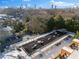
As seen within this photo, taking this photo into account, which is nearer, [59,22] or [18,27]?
[18,27]

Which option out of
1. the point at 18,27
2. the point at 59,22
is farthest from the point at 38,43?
the point at 59,22

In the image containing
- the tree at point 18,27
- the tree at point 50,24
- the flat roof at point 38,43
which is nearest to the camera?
the flat roof at point 38,43

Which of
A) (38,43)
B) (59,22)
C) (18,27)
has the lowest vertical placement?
(38,43)

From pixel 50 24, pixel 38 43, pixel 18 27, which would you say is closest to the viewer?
pixel 38 43

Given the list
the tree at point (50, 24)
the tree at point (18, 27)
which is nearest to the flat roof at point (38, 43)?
the tree at point (50, 24)

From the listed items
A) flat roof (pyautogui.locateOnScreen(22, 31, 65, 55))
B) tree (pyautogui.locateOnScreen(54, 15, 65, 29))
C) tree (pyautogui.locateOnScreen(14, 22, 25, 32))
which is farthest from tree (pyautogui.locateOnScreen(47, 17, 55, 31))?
tree (pyautogui.locateOnScreen(14, 22, 25, 32))

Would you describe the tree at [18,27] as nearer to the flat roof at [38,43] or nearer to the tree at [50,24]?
the tree at [50,24]

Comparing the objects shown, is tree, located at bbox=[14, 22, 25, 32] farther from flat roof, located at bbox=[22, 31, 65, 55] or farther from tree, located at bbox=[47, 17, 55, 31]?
flat roof, located at bbox=[22, 31, 65, 55]

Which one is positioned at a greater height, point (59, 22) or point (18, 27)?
point (59, 22)

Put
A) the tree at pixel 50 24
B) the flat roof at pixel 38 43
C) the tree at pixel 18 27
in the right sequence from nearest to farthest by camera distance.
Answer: the flat roof at pixel 38 43, the tree at pixel 18 27, the tree at pixel 50 24

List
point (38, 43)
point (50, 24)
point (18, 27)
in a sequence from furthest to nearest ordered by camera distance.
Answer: point (50, 24)
point (18, 27)
point (38, 43)

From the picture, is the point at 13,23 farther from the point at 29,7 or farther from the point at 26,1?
the point at 29,7

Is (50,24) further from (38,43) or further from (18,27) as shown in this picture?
(38,43)
